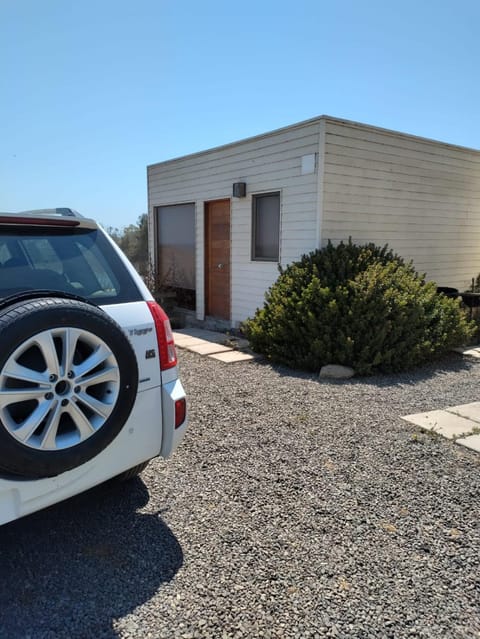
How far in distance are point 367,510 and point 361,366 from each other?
270cm

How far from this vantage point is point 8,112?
9.69m

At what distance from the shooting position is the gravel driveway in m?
1.67

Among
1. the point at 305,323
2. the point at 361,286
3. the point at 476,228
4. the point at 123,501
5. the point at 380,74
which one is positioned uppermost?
the point at 380,74

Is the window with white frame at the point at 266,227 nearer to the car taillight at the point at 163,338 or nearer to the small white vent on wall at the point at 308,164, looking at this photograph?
the small white vent on wall at the point at 308,164

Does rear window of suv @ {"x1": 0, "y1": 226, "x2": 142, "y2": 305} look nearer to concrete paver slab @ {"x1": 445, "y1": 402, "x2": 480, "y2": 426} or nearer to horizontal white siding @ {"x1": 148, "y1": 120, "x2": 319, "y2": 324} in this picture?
concrete paver slab @ {"x1": 445, "y1": 402, "x2": 480, "y2": 426}

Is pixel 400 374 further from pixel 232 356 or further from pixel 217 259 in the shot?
pixel 217 259

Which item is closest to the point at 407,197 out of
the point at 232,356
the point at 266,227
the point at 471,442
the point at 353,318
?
the point at 266,227

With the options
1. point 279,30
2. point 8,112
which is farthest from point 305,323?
point 8,112

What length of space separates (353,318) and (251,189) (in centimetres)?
315

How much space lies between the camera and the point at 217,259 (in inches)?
321

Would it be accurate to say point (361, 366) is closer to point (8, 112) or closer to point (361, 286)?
point (361, 286)

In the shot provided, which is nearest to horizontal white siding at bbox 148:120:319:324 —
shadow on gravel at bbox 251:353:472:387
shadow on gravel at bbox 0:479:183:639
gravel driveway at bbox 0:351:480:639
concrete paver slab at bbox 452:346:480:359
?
shadow on gravel at bbox 251:353:472:387

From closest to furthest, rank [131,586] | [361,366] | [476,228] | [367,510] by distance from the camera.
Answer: [131,586] < [367,510] < [361,366] < [476,228]

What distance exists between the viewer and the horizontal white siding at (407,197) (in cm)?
619
